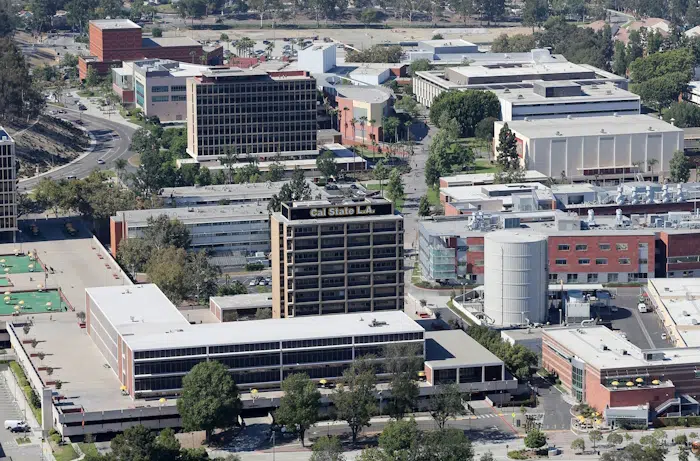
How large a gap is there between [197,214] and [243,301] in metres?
20.1

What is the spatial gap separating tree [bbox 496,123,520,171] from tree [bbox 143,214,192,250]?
33778mm

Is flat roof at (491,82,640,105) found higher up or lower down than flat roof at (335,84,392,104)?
higher up

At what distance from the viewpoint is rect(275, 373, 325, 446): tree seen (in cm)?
9050

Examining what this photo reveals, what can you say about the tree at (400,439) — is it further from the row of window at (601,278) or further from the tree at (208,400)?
the row of window at (601,278)

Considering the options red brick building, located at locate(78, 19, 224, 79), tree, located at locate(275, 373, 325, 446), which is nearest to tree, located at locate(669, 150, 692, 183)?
red brick building, located at locate(78, 19, 224, 79)

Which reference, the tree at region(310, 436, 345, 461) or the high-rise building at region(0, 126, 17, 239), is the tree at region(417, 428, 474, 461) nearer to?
the tree at region(310, 436, 345, 461)

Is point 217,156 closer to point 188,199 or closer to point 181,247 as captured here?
point 188,199

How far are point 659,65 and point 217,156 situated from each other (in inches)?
2146

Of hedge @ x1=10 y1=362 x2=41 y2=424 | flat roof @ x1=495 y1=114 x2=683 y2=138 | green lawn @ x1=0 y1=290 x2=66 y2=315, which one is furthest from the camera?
flat roof @ x1=495 y1=114 x2=683 y2=138

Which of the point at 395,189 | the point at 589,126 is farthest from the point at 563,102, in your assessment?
the point at 395,189

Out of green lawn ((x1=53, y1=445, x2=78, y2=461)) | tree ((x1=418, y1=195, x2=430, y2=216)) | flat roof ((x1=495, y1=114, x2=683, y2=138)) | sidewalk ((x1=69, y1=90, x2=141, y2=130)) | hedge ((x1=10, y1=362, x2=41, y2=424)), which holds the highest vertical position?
flat roof ((x1=495, y1=114, x2=683, y2=138))

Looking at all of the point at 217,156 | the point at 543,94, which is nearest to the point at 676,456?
the point at 217,156

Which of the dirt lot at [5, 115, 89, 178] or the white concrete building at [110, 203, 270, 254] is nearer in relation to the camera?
the white concrete building at [110, 203, 270, 254]

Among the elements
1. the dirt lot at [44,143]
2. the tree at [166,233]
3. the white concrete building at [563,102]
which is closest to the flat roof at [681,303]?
the tree at [166,233]
